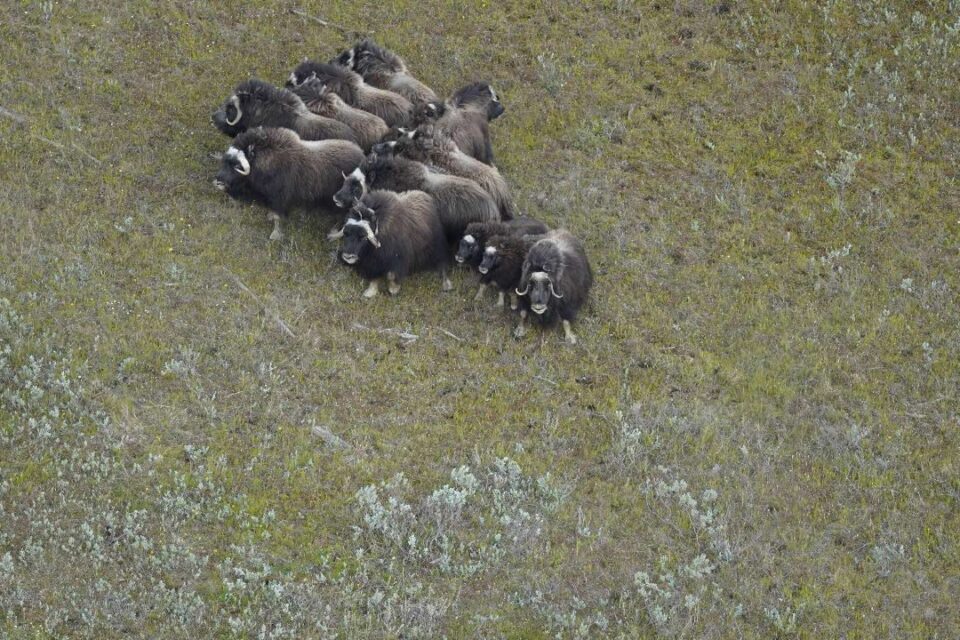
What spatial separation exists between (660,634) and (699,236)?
682 cm

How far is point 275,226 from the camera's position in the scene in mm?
14789

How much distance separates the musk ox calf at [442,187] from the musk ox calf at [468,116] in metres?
1.16

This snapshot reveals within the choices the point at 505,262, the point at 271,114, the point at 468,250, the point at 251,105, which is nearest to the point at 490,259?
the point at 505,262

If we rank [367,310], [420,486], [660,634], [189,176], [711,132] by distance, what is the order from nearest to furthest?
[660,634]
[420,486]
[367,310]
[189,176]
[711,132]

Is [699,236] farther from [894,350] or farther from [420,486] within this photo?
[420,486]

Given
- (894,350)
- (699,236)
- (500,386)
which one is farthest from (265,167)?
(894,350)

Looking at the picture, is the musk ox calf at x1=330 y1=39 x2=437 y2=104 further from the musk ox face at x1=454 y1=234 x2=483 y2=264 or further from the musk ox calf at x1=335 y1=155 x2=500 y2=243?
the musk ox face at x1=454 y1=234 x2=483 y2=264

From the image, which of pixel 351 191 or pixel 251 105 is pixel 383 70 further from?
pixel 351 191

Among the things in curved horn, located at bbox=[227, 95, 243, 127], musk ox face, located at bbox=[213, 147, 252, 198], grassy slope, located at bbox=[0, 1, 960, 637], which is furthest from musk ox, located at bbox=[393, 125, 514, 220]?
curved horn, located at bbox=[227, 95, 243, 127]

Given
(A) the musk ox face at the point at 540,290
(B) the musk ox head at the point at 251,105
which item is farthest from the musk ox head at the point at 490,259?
(B) the musk ox head at the point at 251,105

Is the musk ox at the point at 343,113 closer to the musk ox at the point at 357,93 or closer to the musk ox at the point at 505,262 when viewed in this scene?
the musk ox at the point at 357,93

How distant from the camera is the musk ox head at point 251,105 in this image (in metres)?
15.7

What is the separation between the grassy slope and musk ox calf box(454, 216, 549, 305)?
1.64ft

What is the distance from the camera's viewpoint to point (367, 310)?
45.5ft
